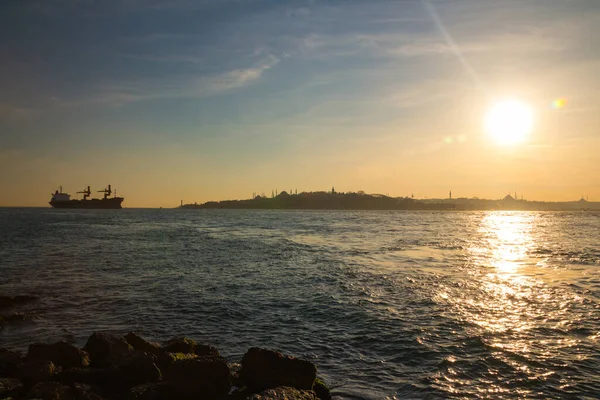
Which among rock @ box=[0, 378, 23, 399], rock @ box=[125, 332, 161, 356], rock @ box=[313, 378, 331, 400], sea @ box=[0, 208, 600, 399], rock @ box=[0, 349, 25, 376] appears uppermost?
rock @ box=[125, 332, 161, 356]

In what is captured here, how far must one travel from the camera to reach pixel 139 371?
9.55 meters

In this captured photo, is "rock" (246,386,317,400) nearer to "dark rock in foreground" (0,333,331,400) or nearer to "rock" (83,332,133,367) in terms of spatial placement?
"dark rock in foreground" (0,333,331,400)

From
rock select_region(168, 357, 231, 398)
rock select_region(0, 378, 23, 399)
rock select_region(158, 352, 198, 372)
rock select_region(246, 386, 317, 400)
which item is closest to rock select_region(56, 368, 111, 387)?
rock select_region(0, 378, 23, 399)

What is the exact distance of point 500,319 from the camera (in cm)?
1677

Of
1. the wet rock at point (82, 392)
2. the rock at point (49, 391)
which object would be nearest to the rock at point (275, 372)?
the wet rock at point (82, 392)

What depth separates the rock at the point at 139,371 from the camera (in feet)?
31.1

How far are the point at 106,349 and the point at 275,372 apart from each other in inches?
183

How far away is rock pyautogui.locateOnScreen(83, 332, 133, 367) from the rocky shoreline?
0.04 meters

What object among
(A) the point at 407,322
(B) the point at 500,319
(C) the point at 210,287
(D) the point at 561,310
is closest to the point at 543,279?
(D) the point at 561,310

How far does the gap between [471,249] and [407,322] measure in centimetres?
3220

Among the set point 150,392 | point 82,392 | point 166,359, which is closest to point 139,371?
point 166,359

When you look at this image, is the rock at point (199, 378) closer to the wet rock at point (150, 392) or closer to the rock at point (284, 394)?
the wet rock at point (150, 392)

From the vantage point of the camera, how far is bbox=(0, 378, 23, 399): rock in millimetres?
8752

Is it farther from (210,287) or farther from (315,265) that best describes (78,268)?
(315,265)
